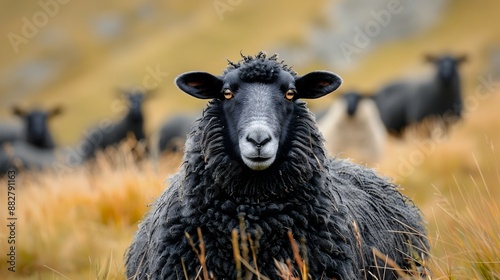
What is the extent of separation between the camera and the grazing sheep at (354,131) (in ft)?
37.1

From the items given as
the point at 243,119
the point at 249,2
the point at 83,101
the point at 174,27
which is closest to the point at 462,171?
the point at 243,119

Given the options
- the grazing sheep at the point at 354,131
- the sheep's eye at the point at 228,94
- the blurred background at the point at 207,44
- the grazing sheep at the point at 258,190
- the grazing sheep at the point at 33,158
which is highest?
the blurred background at the point at 207,44

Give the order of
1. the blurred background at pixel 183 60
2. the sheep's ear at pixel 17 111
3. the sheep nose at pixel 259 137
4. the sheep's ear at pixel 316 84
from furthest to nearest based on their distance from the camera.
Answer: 1. the sheep's ear at pixel 17 111
2. the blurred background at pixel 183 60
3. the sheep's ear at pixel 316 84
4. the sheep nose at pixel 259 137

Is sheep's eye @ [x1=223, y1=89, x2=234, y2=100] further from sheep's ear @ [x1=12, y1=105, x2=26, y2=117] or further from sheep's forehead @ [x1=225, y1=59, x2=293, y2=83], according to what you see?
sheep's ear @ [x1=12, y1=105, x2=26, y2=117]

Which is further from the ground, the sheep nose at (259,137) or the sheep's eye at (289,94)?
the sheep's eye at (289,94)

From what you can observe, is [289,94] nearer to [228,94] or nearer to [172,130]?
A: [228,94]

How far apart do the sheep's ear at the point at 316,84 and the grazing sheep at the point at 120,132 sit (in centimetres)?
960

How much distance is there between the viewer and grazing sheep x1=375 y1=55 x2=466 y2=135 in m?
14.6

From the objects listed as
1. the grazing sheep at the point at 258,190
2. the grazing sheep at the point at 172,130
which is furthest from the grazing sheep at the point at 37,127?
the grazing sheep at the point at 258,190

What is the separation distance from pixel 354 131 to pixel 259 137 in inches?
342

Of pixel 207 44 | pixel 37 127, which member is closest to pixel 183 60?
pixel 207 44

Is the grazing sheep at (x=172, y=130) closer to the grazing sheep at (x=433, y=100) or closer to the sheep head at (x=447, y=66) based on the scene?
the grazing sheep at (x=433, y=100)

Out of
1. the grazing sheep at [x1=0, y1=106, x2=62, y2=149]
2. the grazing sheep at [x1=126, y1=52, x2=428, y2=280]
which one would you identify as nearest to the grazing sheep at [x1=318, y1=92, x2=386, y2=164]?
the grazing sheep at [x1=126, y1=52, x2=428, y2=280]

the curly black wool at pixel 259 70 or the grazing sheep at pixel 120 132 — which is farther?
the grazing sheep at pixel 120 132
